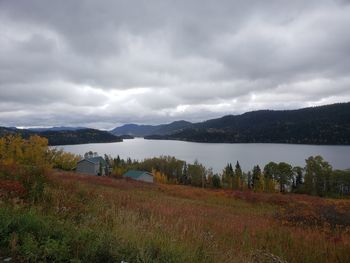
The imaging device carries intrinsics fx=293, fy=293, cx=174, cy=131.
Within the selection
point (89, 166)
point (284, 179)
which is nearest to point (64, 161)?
point (89, 166)

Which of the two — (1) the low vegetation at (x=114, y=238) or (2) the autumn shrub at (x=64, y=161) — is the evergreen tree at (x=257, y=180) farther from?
(1) the low vegetation at (x=114, y=238)

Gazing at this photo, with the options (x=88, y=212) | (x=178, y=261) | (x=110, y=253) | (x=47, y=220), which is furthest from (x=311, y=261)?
(x=47, y=220)

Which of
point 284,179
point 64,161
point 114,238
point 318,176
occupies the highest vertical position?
point 114,238

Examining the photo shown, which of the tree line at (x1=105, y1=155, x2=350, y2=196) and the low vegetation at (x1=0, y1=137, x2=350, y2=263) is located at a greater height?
the low vegetation at (x1=0, y1=137, x2=350, y2=263)

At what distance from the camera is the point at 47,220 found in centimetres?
531

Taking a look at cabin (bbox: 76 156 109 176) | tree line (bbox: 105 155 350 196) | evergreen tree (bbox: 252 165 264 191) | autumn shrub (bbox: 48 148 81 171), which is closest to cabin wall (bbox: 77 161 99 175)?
cabin (bbox: 76 156 109 176)

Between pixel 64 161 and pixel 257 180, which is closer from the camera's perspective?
pixel 257 180

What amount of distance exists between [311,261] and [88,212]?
508 cm

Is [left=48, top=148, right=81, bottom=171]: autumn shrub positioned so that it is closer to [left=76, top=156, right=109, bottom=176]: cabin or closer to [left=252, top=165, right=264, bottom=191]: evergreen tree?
[left=76, top=156, right=109, bottom=176]: cabin

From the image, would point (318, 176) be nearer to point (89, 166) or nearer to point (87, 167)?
point (89, 166)

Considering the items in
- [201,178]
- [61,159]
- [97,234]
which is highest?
[97,234]

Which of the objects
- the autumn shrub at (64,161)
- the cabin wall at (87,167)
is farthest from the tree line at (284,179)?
the autumn shrub at (64,161)

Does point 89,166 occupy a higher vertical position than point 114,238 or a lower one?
lower

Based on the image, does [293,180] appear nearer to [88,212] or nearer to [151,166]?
[151,166]
